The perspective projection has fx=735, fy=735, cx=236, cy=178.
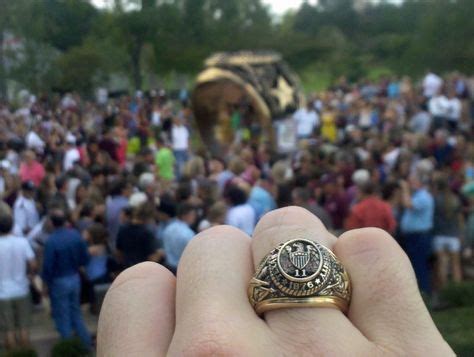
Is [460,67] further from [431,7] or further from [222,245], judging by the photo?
[222,245]

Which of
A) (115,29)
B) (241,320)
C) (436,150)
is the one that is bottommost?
(436,150)

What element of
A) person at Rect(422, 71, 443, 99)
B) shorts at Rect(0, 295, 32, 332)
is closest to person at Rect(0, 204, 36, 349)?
shorts at Rect(0, 295, 32, 332)

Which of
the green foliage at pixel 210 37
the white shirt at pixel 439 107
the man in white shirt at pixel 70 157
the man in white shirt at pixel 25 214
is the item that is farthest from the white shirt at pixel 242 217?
the white shirt at pixel 439 107

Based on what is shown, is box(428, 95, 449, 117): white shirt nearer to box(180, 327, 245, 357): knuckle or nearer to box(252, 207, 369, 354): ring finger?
box(252, 207, 369, 354): ring finger

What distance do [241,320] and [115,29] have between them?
65.1 feet

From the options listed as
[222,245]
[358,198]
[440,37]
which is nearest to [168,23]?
[440,37]

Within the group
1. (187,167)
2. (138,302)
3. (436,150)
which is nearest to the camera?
(138,302)

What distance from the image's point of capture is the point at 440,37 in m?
29.6

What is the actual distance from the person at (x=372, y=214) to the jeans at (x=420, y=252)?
34 cm

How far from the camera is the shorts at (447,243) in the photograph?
7.74 m

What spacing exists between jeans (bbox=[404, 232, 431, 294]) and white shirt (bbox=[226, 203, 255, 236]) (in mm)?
1631

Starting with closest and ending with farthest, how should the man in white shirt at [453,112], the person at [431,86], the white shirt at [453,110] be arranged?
the man in white shirt at [453,112] → the white shirt at [453,110] → the person at [431,86]

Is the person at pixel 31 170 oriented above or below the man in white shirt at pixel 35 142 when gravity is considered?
below

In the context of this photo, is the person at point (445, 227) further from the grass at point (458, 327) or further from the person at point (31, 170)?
the person at point (31, 170)
